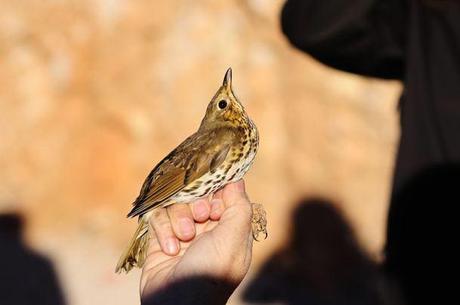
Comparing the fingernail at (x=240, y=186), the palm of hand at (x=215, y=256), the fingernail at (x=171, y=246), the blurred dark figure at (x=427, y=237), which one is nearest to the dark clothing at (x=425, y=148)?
the blurred dark figure at (x=427, y=237)

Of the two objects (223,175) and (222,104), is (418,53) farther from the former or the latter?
(223,175)

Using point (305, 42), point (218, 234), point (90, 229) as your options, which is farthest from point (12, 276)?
point (218, 234)

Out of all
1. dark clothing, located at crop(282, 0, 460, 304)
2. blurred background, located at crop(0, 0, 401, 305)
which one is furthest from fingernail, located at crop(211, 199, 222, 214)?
blurred background, located at crop(0, 0, 401, 305)

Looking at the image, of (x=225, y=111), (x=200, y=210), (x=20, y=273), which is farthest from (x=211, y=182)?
(x=20, y=273)

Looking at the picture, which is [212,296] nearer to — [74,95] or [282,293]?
[282,293]

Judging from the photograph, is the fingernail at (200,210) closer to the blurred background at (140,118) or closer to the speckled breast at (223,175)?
→ the speckled breast at (223,175)

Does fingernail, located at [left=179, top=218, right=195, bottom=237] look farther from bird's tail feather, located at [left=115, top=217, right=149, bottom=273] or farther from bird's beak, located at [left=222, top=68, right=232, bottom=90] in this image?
bird's beak, located at [left=222, top=68, right=232, bottom=90]
